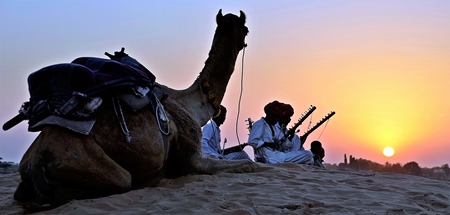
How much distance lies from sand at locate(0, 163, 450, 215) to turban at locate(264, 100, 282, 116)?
404 centimetres

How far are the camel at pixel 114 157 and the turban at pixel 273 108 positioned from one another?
3813 millimetres

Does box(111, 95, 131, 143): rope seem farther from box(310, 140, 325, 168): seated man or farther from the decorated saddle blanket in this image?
box(310, 140, 325, 168): seated man

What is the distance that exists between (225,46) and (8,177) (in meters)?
3.32

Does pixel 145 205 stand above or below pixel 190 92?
below

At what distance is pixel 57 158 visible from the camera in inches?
183

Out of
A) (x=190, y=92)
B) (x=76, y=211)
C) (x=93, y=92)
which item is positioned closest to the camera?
(x=76, y=211)

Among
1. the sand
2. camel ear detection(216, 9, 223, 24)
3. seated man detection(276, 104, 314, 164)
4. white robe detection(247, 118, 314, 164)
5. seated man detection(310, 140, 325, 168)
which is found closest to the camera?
the sand

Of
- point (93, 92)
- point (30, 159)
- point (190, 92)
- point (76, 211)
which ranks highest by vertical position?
point (190, 92)

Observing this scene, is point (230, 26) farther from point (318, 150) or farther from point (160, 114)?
point (318, 150)

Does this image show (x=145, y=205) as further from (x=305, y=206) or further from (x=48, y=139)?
(x=305, y=206)

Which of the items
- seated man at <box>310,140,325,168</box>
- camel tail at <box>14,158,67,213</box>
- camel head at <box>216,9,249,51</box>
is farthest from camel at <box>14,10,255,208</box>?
seated man at <box>310,140,325,168</box>

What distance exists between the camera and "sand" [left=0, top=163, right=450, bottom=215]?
14.8 feet

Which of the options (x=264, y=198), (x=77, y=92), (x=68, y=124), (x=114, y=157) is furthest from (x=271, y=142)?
(x=68, y=124)

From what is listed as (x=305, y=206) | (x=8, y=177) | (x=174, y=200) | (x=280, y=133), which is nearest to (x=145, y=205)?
(x=174, y=200)
